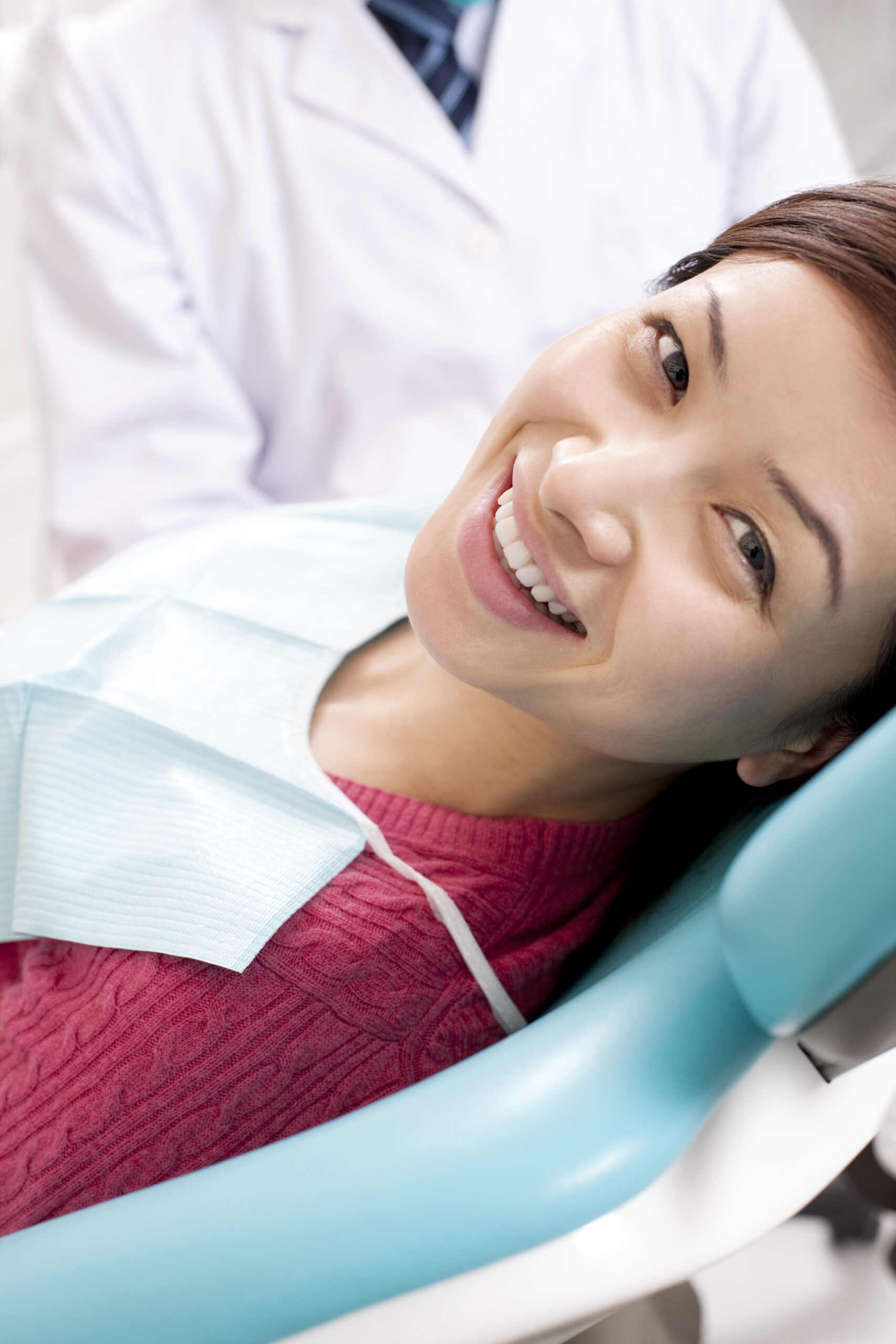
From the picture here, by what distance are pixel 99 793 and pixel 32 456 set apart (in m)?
1.68

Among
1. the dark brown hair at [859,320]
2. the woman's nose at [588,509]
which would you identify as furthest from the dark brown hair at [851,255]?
the woman's nose at [588,509]

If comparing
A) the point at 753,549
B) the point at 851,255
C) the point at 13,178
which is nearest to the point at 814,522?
the point at 753,549

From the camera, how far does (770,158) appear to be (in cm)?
148

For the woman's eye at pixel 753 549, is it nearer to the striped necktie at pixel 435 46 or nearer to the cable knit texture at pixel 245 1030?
the cable knit texture at pixel 245 1030

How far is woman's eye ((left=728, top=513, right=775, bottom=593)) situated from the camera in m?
0.57

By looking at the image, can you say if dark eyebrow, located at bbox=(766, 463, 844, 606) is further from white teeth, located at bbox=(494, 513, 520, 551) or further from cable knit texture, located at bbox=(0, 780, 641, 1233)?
cable knit texture, located at bbox=(0, 780, 641, 1233)

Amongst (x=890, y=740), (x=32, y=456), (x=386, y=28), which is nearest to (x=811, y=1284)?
(x=890, y=740)

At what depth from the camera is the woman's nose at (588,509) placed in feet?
1.90

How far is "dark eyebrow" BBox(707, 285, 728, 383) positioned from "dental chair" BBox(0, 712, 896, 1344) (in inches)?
10.1

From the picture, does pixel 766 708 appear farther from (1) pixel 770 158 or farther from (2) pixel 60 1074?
(1) pixel 770 158

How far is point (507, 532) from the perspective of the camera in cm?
65

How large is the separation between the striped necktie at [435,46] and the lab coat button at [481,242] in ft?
0.44

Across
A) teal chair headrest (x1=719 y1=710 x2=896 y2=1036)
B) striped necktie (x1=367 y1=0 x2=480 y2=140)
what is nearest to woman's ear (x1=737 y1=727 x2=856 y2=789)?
teal chair headrest (x1=719 y1=710 x2=896 y2=1036)

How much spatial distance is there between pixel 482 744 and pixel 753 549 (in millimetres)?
267
